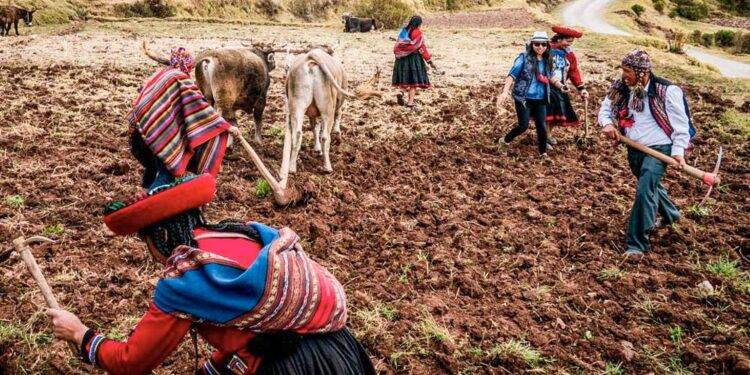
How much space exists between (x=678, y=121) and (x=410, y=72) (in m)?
5.18

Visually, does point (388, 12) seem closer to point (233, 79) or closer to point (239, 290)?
point (233, 79)

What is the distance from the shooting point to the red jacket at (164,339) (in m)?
1.77

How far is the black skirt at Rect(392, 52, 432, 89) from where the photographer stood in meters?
9.09

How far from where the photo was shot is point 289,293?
5.89 feet

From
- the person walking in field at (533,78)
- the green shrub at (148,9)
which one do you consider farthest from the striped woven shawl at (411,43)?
the green shrub at (148,9)

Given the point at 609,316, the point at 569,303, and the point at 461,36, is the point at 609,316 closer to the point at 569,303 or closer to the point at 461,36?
the point at 569,303

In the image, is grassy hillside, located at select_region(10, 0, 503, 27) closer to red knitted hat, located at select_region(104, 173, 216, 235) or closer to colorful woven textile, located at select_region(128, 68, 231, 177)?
colorful woven textile, located at select_region(128, 68, 231, 177)

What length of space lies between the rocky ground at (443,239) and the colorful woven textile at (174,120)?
103 cm

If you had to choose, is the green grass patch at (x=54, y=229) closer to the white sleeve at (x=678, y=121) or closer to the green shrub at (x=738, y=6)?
the white sleeve at (x=678, y=121)

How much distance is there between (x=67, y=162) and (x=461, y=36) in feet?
60.9

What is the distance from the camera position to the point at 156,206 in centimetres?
175

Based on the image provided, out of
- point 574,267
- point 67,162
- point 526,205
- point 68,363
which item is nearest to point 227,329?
point 68,363

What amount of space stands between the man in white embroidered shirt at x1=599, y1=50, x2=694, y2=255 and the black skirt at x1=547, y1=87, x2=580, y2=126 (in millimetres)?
2396

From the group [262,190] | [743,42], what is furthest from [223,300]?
[743,42]
